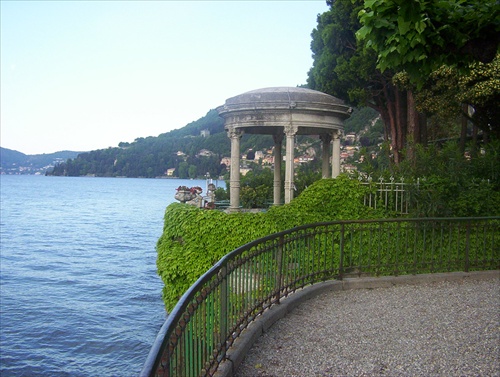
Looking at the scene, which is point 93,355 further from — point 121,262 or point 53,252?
point 53,252

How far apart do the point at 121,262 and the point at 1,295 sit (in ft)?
36.7

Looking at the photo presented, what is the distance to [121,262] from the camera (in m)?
38.1

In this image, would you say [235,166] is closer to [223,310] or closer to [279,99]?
[279,99]

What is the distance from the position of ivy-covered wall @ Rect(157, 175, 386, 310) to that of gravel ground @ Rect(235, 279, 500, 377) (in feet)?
15.0

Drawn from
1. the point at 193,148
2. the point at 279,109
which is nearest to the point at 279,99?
the point at 279,109

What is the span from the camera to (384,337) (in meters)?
6.46

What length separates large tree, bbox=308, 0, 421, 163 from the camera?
67.4ft

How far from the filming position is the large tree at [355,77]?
20531mm

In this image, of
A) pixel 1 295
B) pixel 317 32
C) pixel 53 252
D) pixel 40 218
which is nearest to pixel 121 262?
pixel 53 252

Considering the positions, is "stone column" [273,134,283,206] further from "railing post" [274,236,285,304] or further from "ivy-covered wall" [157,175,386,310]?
"railing post" [274,236,285,304]

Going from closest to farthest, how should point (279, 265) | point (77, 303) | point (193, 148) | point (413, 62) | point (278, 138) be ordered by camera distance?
point (413, 62)
point (279, 265)
point (278, 138)
point (77, 303)
point (193, 148)

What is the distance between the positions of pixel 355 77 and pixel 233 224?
10547 mm

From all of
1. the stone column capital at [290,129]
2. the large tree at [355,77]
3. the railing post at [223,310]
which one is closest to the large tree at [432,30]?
the railing post at [223,310]

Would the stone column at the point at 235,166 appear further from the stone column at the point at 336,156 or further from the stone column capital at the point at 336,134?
the stone column at the point at 336,156
